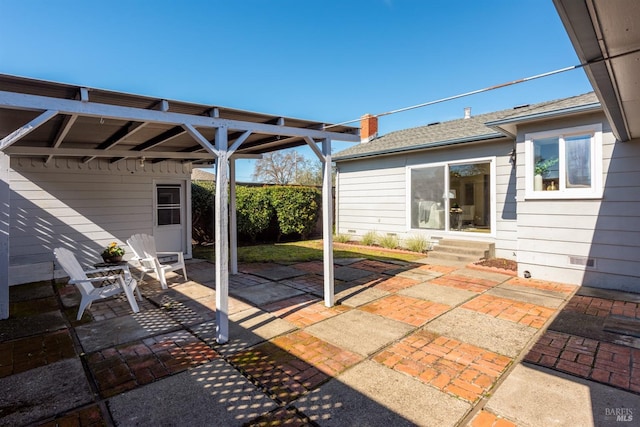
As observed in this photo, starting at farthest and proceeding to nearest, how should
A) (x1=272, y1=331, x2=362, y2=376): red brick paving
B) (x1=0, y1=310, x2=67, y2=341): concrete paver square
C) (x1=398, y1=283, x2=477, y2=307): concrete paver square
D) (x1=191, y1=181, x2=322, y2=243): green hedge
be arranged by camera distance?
(x1=191, y1=181, x2=322, y2=243): green hedge < (x1=398, y1=283, x2=477, y2=307): concrete paver square < (x1=0, y1=310, x2=67, y2=341): concrete paver square < (x1=272, y1=331, x2=362, y2=376): red brick paving

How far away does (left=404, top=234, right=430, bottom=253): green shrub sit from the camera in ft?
28.6

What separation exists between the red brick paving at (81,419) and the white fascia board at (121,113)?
7.66 feet

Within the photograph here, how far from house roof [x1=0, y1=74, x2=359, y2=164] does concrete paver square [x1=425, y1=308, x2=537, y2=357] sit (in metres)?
2.79

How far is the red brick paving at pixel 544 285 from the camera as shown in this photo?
5250 millimetres

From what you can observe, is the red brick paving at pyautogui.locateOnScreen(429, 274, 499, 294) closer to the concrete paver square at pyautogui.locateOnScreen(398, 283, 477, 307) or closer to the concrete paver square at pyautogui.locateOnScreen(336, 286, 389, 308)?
the concrete paver square at pyautogui.locateOnScreen(398, 283, 477, 307)

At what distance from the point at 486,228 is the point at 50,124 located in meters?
8.44

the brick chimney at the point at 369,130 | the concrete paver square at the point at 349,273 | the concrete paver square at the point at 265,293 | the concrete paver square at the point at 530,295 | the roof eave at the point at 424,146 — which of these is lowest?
the concrete paver square at the point at 530,295

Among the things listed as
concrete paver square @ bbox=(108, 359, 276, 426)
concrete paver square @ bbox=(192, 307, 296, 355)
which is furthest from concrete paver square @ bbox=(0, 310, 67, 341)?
concrete paver square @ bbox=(108, 359, 276, 426)

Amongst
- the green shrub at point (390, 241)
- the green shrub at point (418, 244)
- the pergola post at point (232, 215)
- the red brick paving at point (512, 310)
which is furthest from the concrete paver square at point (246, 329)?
the green shrub at point (390, 241)

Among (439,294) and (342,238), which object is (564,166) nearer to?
(439,294)

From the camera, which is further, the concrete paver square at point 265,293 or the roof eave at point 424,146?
the roof eave at point 424,146

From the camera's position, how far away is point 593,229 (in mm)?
5320

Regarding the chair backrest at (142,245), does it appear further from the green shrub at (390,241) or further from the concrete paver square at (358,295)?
the green shrub at (390,241)

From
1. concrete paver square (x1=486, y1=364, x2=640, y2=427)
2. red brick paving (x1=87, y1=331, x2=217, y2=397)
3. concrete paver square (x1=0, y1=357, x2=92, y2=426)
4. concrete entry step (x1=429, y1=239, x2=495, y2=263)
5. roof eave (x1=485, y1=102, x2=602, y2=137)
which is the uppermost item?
roof eave (x1=485, y1=102, x2=602, y2=137)
